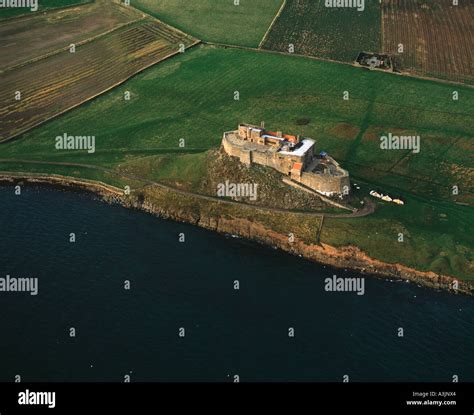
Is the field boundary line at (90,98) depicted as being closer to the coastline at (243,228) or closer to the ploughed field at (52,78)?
the ploughed field at (52,78)

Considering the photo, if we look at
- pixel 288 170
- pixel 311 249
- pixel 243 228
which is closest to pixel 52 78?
pixel 288 170

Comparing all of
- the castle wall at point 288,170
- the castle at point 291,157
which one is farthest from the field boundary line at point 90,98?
the castle wall at point 288,170

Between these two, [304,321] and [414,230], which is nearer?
[304,321]

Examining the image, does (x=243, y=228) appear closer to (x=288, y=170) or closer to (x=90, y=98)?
(x=288, y=170)

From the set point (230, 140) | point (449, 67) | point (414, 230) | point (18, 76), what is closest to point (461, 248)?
point (414, 230)

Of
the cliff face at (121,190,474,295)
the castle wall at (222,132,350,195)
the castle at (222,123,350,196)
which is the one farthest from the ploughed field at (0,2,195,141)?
the castle wall at (222,132,350,195)
